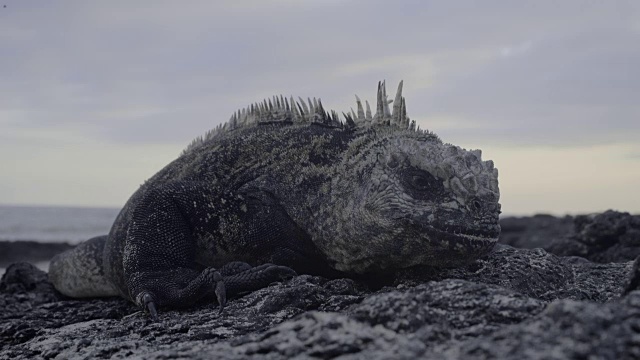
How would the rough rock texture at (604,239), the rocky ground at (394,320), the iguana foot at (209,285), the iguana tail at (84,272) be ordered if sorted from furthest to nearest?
the rough rock texture at (604,239) < the iguana tail at (84,272) < the iguana foot at (209,285) < the rocky ground at (394,320)

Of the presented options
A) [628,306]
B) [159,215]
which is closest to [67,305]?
[159,215]

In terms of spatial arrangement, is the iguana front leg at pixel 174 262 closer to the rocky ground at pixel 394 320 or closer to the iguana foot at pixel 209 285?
the iguana foot at pixel 209 285

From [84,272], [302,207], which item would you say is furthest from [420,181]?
[84,272]

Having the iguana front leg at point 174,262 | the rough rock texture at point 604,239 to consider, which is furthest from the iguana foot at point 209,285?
the rough rock texture at point 604,239

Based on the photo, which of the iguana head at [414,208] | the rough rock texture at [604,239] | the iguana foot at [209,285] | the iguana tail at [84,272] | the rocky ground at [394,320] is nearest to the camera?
the rocky ground at [394,320]

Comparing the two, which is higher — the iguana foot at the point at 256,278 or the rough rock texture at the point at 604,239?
the rough rock texture at the point at 604,239

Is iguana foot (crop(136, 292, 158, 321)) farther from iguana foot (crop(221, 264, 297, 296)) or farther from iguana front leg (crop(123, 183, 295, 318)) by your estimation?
iguana foot (crop(221, 264, 297, 296))

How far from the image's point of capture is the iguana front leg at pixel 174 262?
4121mm

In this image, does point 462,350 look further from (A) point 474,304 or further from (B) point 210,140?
(B) point 210,140

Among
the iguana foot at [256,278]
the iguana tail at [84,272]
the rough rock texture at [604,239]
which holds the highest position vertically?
the rough rock texture at [604,239]

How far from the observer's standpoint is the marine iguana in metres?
3.91

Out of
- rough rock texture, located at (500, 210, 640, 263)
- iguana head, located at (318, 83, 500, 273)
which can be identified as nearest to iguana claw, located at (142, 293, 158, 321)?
iguana head, located at (318, 83, 500, 273)

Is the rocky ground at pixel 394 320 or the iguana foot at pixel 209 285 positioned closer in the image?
the rocky ground at pixel 394 320

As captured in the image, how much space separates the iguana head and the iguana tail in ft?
8.75
